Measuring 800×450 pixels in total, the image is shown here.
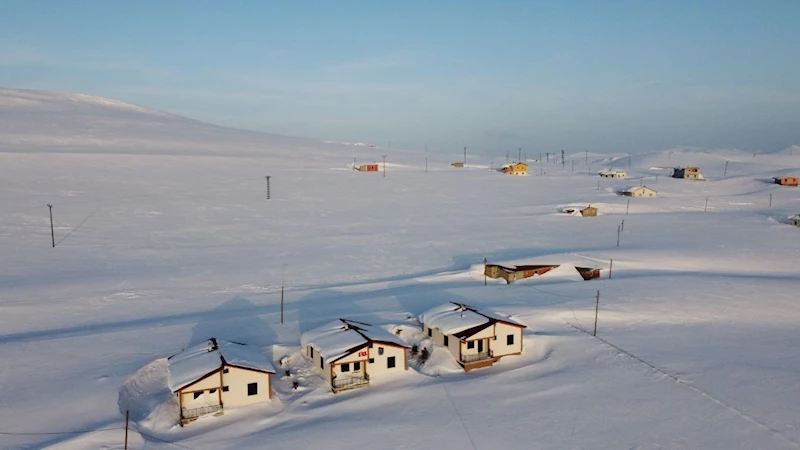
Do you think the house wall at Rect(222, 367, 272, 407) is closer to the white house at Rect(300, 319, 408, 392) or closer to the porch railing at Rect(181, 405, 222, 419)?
the porch railing at Rect(181, 405, 222, 419)

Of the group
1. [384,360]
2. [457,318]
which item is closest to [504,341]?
[457,318]

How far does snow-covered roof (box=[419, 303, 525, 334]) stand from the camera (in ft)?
65.0

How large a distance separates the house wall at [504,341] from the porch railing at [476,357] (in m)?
0.29

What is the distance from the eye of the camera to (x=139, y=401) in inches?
674

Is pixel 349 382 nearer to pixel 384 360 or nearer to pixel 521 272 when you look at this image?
pixel 384 360

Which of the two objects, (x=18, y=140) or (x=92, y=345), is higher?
(x=18, y=140)

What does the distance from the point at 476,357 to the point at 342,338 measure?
16.2 feet

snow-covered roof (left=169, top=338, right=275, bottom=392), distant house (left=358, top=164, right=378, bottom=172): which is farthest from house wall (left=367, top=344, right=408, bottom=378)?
distant house (left=358, top=164, right=378, bottom=172)

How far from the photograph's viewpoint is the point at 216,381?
1658 cm

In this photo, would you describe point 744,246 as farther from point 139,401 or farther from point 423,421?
point 139,401

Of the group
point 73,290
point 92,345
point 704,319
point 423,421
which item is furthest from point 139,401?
point 704,319

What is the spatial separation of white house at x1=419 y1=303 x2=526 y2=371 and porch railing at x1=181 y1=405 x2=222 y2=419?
27.3ft

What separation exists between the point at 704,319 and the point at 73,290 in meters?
31.9

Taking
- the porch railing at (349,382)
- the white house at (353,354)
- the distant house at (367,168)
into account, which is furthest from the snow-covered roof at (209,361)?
the distant house at (367,168)
